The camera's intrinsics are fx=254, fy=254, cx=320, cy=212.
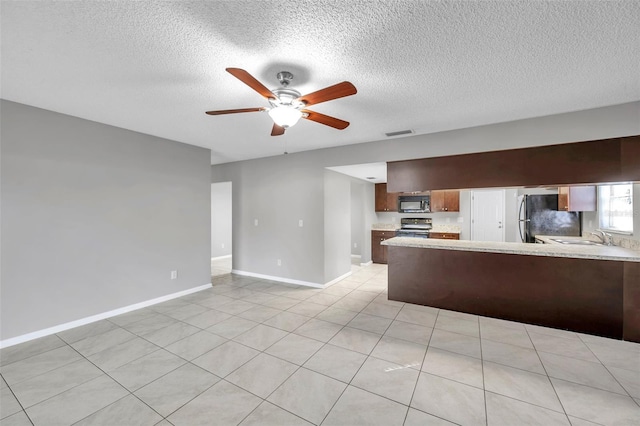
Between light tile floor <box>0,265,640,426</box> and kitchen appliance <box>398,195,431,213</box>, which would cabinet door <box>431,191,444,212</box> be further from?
light tile floor <box>0,265,640,426</box>

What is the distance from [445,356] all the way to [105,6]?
139 inches

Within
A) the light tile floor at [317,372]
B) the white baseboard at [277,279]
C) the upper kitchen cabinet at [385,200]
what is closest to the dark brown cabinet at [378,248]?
the upper kitchen cabinet at [385,200]

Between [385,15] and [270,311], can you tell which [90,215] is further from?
[385,15]

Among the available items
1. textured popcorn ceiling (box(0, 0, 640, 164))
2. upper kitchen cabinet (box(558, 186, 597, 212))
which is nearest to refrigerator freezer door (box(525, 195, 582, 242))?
upper kitchen cabinet (box(558, 186, 597, 212))

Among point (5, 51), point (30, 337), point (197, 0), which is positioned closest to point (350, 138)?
point (197, 0)

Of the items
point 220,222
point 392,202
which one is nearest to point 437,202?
point 392,202

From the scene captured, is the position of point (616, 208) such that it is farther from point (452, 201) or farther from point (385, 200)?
point (385, 200)

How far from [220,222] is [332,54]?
6.54 meters

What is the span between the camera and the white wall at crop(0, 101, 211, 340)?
2623 millimetres

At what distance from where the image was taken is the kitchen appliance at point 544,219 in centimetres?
457

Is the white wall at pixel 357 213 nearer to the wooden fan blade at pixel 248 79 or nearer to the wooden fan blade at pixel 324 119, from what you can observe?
the wooden fan blade at pixel 324 119

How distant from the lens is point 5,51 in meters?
1.76

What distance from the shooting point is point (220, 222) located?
7.43 metres

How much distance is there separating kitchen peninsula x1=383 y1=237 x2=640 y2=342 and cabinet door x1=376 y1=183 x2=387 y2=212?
8.76 ft
